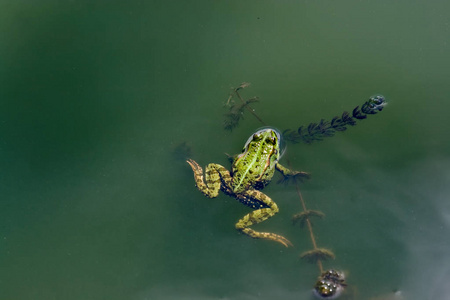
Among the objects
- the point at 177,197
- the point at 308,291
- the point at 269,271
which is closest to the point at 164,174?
the point at 177,197

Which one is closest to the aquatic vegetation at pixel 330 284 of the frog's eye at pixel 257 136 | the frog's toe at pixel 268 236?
the frog's toe at pixel 268 236

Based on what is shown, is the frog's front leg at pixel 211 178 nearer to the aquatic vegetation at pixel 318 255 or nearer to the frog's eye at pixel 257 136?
the frog's eye at pixel 257 136

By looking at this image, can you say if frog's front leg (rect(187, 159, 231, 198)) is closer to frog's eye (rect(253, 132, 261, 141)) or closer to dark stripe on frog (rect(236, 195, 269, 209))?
dark stripe on frog (rect(236, 195, 269, 209))

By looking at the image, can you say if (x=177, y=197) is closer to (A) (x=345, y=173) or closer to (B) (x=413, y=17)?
(A) (x=345, y=173)

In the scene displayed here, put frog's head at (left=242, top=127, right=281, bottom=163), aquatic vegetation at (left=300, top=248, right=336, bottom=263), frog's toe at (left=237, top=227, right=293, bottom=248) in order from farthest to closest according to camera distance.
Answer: frog's head at (left=242, top=127, right=281, bottom=163) < frog's toe at (left=237, top=227, right=293, bottom=248) < aquatic vegetation at (left=300, top=248, right=336, bottom=263)

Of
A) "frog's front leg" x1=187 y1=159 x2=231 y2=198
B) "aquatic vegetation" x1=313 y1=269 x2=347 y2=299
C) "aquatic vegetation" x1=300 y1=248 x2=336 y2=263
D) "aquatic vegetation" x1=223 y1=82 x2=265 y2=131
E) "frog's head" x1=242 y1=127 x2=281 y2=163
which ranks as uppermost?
"aquatic vegetation" x1=223 y1=82 x2=265 y2=131

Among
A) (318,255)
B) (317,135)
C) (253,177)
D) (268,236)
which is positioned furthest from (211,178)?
(318,255)

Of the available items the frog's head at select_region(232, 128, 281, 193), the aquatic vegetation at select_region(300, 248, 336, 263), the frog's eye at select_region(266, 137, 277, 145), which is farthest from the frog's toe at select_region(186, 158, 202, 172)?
the aquatic vegetation at select_region(300, 248, 336, 263)
